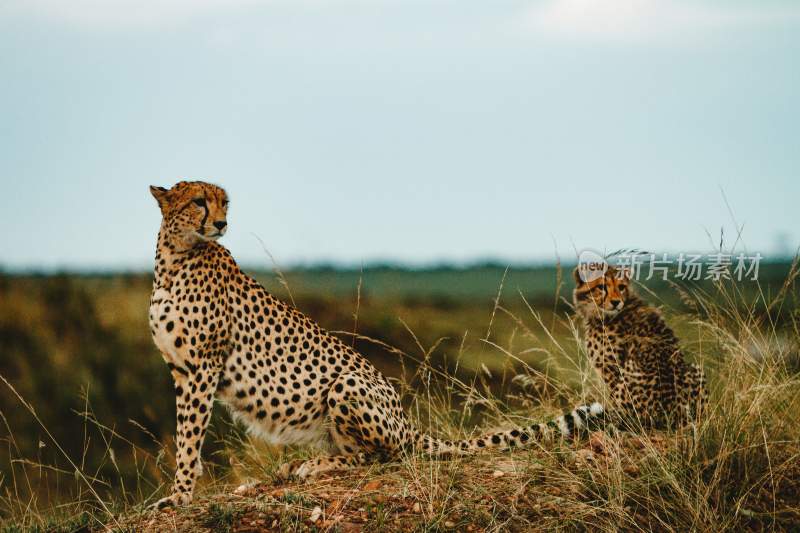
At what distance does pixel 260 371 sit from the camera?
4.15 m

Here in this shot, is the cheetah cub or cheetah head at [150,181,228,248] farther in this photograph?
the cheetah cub

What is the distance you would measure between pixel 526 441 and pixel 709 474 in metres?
0.82

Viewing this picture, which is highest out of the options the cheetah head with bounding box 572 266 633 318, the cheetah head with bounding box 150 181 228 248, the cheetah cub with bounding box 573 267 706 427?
the cheetah head with bounding box 150 181 228 248

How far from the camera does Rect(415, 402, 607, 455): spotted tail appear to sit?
166 inches

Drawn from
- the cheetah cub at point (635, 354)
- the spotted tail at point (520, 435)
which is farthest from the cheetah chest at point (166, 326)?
the cheetah cub at point (635, 354)

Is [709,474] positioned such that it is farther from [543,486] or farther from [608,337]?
[608,337]

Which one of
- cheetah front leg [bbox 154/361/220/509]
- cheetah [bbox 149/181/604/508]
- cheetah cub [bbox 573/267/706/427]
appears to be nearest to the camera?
cheetah front leg [bbox 154/361/220/509]

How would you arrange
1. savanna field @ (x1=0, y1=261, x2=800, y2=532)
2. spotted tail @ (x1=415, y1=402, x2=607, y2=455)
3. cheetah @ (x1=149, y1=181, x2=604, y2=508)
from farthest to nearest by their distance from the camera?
spotted tail @ (x1=415, y1=402, x2=607, y2=455)
cheetah @ (x1=149, y1=181, x2=604, y2=508)
savanna field @ (x1=0, y1=261, x2=800, y2=532)

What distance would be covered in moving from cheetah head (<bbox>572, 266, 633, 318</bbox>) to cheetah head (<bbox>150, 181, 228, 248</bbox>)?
183 centimetres

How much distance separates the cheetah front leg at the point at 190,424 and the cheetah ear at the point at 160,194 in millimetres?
724

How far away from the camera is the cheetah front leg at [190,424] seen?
3928mm

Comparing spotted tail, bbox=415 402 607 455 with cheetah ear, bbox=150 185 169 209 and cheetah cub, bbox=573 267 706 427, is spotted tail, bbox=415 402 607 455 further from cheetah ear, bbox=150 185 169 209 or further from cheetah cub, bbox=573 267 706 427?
cheetah ear, bbox=150 185 169 209

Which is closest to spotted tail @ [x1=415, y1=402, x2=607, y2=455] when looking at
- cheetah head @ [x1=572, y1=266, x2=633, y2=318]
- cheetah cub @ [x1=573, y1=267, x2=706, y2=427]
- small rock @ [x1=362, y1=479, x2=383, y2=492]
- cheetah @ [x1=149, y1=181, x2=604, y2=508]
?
cheetah @ [x1=149, y1=181, x2=604, y2=508]

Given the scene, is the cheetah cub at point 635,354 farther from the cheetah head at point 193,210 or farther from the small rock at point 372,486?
Result: the cheetah head at point 193,210
